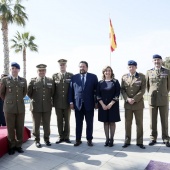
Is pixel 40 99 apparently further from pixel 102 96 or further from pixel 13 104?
pixel 102 96

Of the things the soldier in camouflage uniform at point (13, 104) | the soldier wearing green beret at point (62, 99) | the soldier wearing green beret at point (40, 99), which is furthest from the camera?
the soldier wearing green beret at point (62, 99)

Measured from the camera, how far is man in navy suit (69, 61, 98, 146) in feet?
16.6

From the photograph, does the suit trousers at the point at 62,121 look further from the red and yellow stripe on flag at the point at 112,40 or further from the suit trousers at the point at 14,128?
the red and yellow stripe on flag at the point at 112,40

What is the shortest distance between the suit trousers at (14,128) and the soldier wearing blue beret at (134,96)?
2.26m

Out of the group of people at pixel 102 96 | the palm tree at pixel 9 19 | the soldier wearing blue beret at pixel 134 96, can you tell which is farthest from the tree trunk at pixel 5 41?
the soldier wearing blue beret at pixel 134 96

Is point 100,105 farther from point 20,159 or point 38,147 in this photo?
point 20,159

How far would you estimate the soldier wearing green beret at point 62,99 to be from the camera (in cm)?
528

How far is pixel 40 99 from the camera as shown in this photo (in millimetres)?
5055

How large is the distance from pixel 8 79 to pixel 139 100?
2.81 meters

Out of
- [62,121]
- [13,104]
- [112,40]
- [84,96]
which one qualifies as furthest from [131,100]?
[112,40]

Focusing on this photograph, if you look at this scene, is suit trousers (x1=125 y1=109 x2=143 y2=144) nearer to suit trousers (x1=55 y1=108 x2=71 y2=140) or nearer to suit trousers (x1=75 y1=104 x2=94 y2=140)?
suit trousers (x1=75 y1=104 x2=94 y2=140)

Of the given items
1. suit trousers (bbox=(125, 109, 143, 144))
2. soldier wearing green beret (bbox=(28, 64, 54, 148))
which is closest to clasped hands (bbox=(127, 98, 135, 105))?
suit trousers (bbox=(125, 109, 143, 144))

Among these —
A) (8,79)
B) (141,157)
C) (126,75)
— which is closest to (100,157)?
(141,157)

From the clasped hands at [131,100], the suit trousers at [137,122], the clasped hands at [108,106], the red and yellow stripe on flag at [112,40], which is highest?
the red and yellow stripe on flag at [112,40]
